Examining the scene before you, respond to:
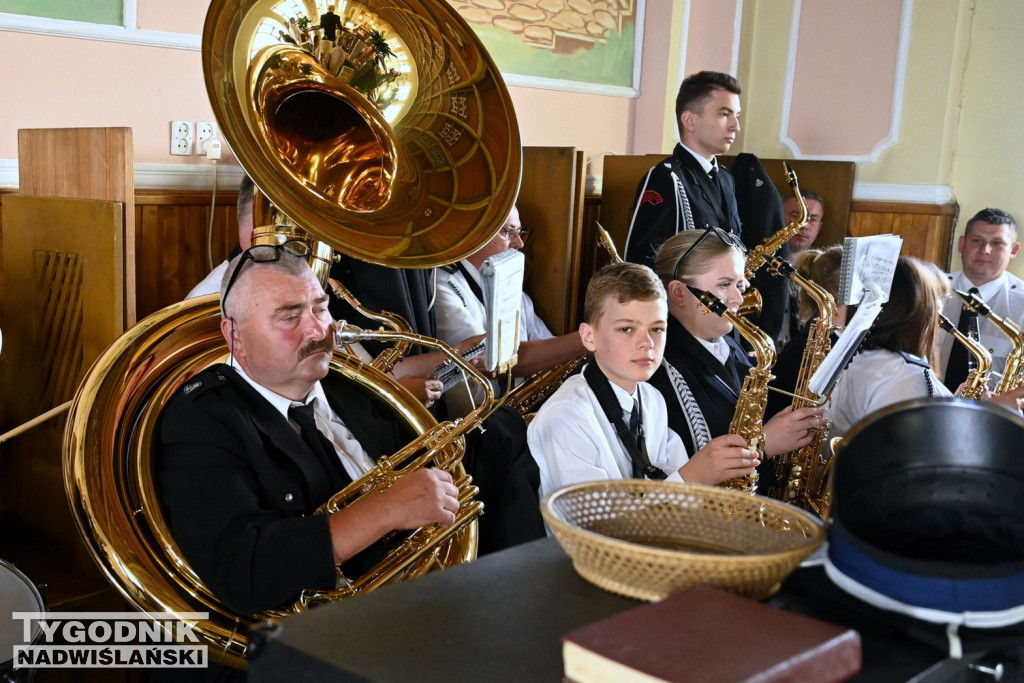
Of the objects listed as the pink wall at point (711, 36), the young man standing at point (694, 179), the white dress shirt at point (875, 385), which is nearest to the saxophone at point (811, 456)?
the white dress shirt at point (875, 385)

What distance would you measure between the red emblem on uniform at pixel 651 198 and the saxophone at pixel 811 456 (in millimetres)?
935

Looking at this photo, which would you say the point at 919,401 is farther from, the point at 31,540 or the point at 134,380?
the point at 31,540

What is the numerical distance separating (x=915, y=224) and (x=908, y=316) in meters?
2.44

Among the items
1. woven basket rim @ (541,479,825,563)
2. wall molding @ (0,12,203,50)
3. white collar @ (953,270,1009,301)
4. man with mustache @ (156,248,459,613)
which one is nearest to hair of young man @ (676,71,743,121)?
white collar @ (953,270,1009,301)

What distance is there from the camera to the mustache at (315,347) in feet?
6.02

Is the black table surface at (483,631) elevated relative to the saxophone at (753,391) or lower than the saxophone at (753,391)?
elevated

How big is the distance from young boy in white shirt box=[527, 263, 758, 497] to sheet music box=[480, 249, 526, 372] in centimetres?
25

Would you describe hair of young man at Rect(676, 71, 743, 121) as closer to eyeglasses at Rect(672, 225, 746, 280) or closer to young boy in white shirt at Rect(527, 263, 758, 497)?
Result: eyeglasses at Rect(672, 225, 746, 280)

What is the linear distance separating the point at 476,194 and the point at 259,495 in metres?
0.84

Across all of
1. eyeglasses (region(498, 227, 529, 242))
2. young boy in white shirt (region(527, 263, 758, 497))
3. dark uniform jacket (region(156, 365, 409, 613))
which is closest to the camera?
dark uniform jacket (region(156, 365, 409, 613))

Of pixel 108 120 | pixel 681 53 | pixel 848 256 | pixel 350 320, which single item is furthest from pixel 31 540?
pixel 681 53

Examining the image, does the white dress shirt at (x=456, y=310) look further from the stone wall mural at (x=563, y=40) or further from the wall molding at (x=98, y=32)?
the stone wall mural at (x=563, y=40)

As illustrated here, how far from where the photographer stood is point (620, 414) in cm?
218

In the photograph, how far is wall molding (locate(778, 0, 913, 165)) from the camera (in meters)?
4.93
